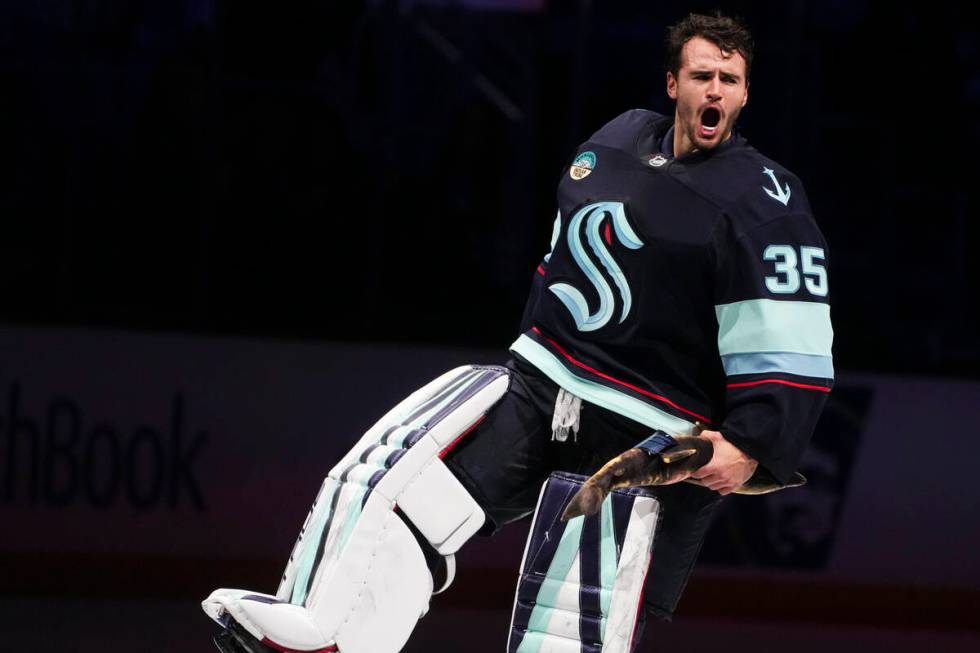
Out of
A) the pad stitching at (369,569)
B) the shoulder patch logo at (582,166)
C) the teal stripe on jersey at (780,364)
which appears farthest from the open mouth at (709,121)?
the pad stitching at (369,569)

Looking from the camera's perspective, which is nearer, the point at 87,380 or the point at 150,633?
the point at 150,633

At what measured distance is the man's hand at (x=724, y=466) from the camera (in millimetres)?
2420

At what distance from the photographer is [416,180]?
584cm

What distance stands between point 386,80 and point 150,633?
8.25 ft

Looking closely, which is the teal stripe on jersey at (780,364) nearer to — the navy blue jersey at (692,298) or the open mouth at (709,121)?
the navy blue jersey at (692,298)

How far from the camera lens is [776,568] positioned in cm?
554

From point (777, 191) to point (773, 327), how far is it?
0.26 meters

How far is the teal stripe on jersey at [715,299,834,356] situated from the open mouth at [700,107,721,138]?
31 cm

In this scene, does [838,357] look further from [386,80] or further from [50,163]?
[50,163]

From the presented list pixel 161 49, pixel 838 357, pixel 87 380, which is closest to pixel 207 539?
pixel 87 380

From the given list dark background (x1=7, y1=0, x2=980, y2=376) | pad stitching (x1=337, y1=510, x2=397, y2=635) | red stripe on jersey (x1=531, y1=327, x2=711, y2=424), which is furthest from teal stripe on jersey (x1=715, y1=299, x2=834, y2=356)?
dark background (x1=7, y1=0, x2=980, y2=376)

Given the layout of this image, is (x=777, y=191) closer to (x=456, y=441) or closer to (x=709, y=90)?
(x=709, y=90)

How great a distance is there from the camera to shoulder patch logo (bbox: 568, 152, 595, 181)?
2.67 meters

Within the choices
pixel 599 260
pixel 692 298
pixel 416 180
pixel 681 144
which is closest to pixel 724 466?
pixel 692 298
